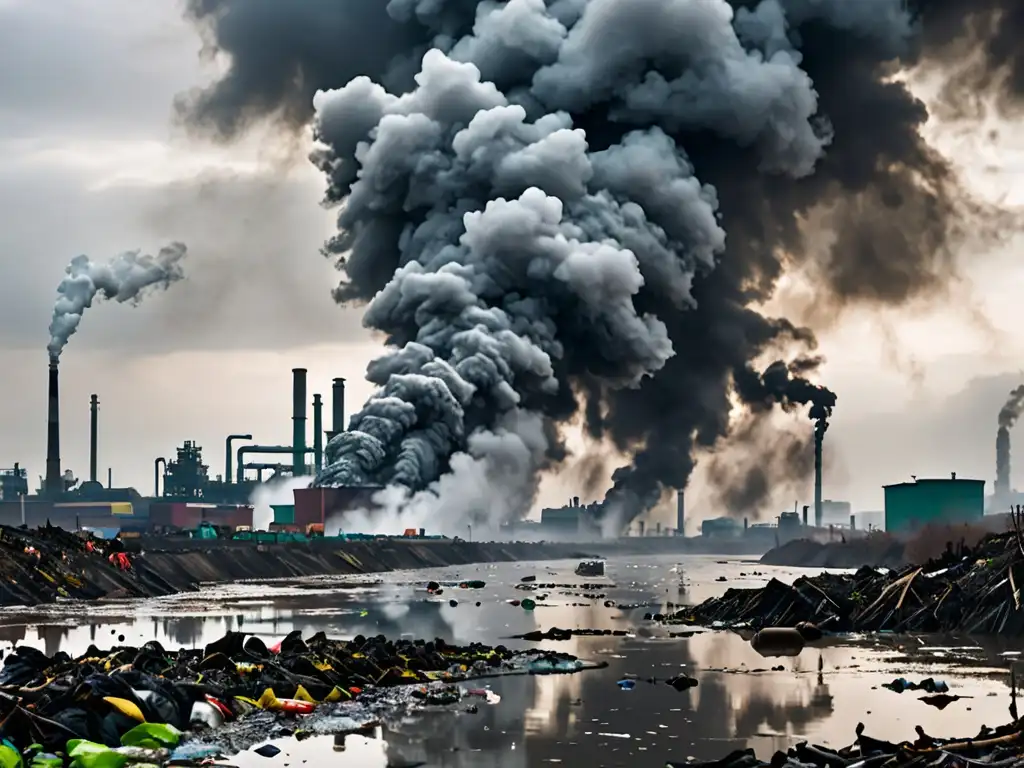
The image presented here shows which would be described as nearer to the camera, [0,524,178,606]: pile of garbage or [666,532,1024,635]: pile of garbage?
[666,532,1024,635]: pile of garbage

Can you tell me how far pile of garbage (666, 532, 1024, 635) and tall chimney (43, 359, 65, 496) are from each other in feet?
389

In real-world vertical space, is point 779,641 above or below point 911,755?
below

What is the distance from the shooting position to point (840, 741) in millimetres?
24266

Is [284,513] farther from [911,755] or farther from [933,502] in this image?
[911,755]

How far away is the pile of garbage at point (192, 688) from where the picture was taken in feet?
71.3

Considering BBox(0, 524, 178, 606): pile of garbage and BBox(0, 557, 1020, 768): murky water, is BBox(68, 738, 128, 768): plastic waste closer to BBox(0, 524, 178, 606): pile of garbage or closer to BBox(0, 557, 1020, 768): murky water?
BBox(0, 557, 1020, 768): murky water

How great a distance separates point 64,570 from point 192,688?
157ft

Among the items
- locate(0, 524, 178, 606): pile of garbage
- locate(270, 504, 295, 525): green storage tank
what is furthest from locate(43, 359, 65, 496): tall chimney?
locate(0, 524, 178, 606): pile of garbage

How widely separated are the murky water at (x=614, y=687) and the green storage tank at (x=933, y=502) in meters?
88.8

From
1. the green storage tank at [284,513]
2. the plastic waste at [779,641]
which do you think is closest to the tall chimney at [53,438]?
the green storage tank at [284,513]

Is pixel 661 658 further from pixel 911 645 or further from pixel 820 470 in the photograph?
pixel 820 470

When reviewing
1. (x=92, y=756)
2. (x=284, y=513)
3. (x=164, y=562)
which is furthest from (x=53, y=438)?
(x=92, y=756)

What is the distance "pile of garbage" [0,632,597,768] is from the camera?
2173 cm

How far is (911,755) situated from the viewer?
1872 centimetres
